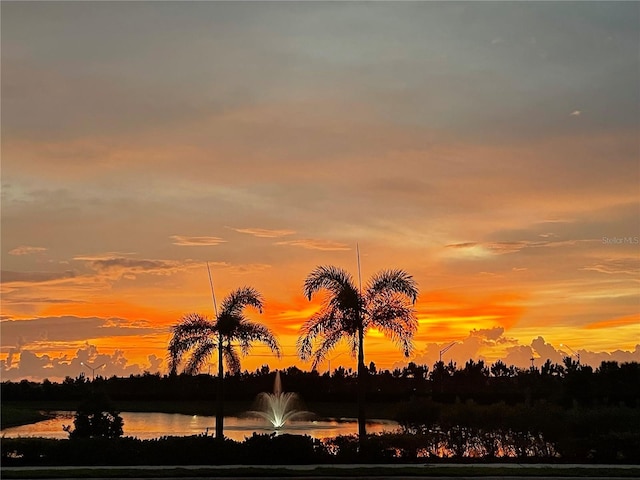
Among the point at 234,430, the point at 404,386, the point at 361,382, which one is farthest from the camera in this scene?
the point at 404,386

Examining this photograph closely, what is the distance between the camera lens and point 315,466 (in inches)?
907

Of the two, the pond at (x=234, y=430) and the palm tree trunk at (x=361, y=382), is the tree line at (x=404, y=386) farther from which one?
the palm tree trunk at (x=361, y=382)

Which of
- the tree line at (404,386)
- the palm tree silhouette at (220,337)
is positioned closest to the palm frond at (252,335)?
the palm tree silhouette at (220,337)

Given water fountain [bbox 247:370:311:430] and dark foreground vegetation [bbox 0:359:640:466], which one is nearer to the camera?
dark foreground vegetation [bbox 0:359:640:466]

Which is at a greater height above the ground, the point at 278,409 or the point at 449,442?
the point at 278,409

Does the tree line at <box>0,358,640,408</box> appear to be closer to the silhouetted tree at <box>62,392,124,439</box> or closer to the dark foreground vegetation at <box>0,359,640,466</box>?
the dark foreground vegetation at <box>0,359,640,466</box>

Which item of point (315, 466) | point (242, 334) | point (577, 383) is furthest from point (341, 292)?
point (577, 383)

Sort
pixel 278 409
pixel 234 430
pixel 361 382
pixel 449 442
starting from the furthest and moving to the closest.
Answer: pixel 278 409 → pixel 234 430 → pixel 449 442 → pixel 361 382

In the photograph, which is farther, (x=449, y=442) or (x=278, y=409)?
(x=278, y=409)

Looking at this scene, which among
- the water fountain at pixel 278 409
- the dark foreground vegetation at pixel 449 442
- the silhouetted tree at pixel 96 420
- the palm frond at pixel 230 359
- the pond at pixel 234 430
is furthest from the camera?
the water fountain at pixel 278 409

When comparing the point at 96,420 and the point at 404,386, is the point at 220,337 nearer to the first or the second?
the point at 96,420

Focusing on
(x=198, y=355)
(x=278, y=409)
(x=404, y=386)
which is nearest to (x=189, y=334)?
(x=198, y=355)

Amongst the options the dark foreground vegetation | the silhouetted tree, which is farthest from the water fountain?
the silhouetted tree

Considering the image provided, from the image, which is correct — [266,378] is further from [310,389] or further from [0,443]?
[0,443]
